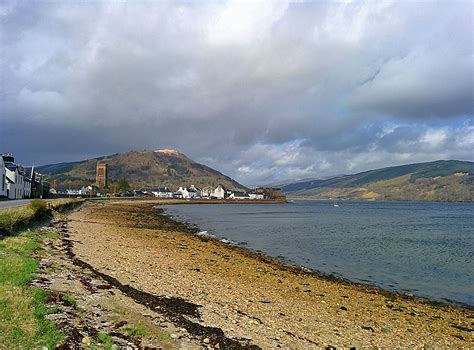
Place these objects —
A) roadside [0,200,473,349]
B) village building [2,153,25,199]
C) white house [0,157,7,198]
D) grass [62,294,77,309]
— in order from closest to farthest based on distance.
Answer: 1. roadside [0,200,473,349]
2. grass [62,294,77,309]
3. white house [0,157,7,198]
4. village building [2,153,25,199]

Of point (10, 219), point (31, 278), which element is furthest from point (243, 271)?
point (10, 219)

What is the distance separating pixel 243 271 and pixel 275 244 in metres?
18.2

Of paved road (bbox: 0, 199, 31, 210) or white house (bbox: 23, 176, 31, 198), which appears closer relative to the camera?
paved road (bbox: 0, 199, 31, 210)

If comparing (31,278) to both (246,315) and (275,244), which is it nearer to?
(246,315)

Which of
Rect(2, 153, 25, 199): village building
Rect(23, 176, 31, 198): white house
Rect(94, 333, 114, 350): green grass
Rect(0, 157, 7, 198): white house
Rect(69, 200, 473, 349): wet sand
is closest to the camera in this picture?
Rect(94, 333, 114, 350): green grass

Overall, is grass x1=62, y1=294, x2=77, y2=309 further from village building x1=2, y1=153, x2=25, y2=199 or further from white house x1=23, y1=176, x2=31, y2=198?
white house x1=23, y1=176, x2=31, y2=198

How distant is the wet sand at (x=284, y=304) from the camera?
1161 cm

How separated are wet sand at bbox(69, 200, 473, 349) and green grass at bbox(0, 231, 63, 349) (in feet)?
13.9

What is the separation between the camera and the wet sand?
1161 cm

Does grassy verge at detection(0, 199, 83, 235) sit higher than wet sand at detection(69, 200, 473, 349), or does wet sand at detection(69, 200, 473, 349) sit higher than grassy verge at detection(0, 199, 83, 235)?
grassy verge at detection(0, 199, 83, 235)


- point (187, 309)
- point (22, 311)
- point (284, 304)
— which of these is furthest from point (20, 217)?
point (284, 304)

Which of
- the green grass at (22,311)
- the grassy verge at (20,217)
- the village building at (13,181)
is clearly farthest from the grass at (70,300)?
the village building at (13,181)

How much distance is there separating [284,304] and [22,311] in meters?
9.57

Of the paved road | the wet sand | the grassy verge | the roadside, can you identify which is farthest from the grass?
the paved road
